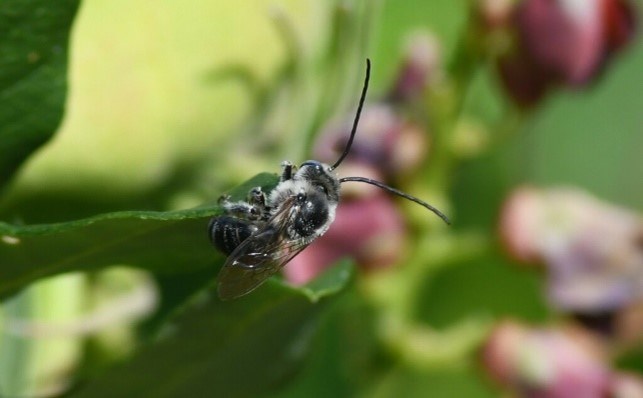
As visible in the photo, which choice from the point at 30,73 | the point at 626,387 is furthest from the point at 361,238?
the point at 30,73

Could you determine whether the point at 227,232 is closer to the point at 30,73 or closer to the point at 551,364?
the point at 30,73

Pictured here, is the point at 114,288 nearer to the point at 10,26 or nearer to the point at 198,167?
the point at 198,167

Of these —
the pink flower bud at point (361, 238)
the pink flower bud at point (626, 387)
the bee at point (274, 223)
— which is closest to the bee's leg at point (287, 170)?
the bee at point (274, 223)

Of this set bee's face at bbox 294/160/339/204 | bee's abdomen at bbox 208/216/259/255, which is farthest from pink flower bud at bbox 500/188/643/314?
bee's abdomen at bbox 208/216/259/255

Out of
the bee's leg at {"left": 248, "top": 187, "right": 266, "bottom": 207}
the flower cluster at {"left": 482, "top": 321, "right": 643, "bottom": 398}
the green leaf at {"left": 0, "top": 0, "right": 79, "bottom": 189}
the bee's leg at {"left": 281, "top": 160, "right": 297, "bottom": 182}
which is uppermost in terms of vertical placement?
the green leaf at {"left": 0, "top": 0, "right": 79, "bottom": 189}

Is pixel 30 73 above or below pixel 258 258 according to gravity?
above

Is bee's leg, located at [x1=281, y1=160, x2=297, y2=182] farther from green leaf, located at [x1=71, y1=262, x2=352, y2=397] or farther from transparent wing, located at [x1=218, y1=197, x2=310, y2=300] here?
green leaf, located at [x1=71, y1=262, x2=352, y2=397]
